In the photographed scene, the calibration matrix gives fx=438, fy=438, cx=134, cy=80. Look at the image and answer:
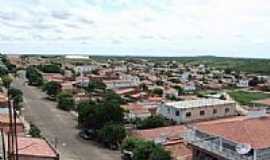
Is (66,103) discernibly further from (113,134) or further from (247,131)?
(247,131)

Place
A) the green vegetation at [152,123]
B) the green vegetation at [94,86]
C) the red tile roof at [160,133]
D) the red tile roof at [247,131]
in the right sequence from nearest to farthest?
the red tile roof at [247,131], the red tile roof at [160,133], the green vegetation at [152,123], the green vegetation at [94,86]

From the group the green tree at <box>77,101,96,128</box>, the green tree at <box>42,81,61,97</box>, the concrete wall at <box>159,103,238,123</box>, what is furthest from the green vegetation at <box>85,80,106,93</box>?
the green tree at <box>77,101,96,128</box>

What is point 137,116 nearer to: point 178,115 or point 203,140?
point 178,115

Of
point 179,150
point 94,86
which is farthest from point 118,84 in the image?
point 179,150

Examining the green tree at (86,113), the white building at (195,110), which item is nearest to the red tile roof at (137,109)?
the white building at (195,110)

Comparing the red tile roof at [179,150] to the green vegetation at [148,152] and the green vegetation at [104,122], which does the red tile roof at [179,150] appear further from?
the green vegetation at [104,122]

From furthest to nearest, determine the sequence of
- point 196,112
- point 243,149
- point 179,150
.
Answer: point 196,112
point 179,150
point 243,149
